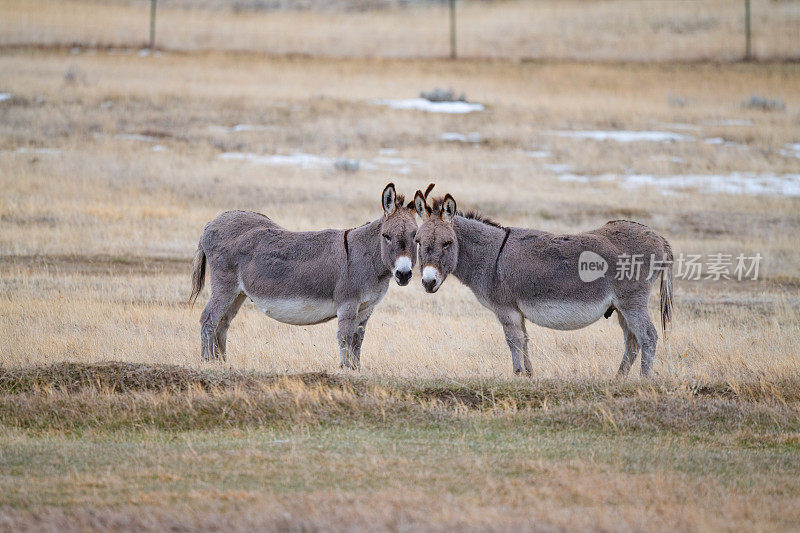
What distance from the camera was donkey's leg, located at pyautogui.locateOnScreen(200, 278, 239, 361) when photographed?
10.9 metres

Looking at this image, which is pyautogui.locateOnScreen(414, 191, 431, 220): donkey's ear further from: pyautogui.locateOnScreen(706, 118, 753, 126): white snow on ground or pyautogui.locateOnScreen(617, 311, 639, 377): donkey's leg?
pyautogui.locateOnScreen(706, 118, 753, 126): white snow on ground

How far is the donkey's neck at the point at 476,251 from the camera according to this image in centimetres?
1050

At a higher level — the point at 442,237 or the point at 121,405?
the point at 442,237

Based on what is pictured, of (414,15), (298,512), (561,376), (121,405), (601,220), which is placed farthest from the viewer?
(414,15)

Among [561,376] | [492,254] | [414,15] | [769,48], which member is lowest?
[561,376]

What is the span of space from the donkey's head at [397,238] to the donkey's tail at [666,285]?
3.09m

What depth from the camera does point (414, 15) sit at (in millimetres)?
69125

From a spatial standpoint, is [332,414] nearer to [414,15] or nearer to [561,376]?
[561,376]

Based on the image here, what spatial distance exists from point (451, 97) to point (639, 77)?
13.3 metres

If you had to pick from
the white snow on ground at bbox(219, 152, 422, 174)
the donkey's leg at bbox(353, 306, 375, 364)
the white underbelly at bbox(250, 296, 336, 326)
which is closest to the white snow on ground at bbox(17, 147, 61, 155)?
the white snow on ground at bbox(219, 152, 422, 174)

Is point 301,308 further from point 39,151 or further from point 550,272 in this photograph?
point 39,151

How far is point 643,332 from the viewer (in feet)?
33.4

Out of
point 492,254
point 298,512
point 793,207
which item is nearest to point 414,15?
point 793,207

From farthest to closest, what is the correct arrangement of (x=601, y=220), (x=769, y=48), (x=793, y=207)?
(x=769, y=48) → (x=793, y=207) → (x=601, y=220)
